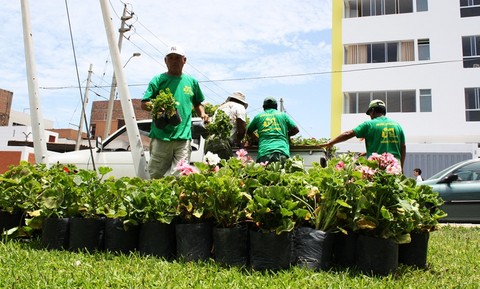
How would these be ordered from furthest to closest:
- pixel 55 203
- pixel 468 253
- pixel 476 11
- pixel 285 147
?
pixel 476 11 → pixel 285 147 → pixel 468 253 → pixel 55 203

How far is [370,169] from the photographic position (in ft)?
11.6

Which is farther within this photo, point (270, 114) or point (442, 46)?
point (442, 46)

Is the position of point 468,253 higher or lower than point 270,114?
lower

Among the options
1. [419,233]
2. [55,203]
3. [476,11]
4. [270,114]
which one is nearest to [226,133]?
[270,114]

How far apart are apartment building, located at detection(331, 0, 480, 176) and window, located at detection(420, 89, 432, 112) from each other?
5 cm

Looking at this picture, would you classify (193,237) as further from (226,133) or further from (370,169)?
(226,133)

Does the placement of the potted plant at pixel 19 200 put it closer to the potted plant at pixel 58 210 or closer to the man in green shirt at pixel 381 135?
the potted plant at pixel 58 210

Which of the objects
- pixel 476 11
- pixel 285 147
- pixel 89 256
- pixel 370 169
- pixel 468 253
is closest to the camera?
pixel 370 169

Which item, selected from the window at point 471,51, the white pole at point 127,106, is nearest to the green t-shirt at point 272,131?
the white pole at point 127,106

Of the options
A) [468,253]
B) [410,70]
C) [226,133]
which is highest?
[410,70]

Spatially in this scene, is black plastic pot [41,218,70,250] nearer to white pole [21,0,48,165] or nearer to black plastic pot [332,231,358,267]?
white pole [21,0,48,165]

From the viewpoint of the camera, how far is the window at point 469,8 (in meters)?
24.8

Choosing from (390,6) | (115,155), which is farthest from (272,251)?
(390,6)

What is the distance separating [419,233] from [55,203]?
3221 millimetres
